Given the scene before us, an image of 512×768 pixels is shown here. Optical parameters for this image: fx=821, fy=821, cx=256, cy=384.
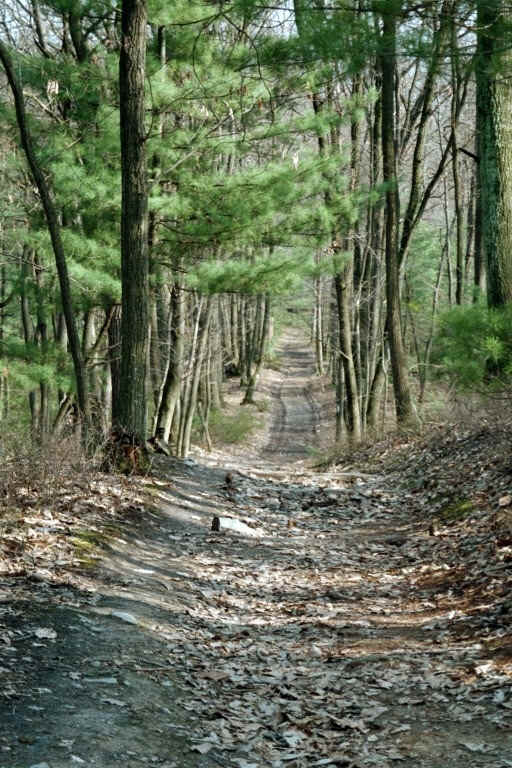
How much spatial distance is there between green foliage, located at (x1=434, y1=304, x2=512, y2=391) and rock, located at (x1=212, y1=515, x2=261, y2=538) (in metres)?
3.17

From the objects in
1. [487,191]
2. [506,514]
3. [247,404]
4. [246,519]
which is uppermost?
[487,191]

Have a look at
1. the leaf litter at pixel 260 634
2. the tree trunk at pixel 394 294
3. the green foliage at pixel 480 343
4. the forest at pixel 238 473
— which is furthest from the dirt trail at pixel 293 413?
the leaf litter at pixel 260 634

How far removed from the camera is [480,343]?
929cm

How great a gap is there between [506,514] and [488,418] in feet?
12.8

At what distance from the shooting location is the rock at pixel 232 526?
8.95m

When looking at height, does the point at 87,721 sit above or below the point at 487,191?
below

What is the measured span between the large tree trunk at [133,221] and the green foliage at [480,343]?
361cm

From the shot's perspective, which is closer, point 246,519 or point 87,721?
point 87,721

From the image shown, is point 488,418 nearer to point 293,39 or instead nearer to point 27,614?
point 293,39

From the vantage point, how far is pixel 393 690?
15.4 ft

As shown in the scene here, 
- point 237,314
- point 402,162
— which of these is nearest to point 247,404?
point 237,314

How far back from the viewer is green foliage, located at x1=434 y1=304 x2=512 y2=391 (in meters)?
9.16

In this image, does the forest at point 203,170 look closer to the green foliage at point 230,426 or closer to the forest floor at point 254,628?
the forest floor at point 254,628

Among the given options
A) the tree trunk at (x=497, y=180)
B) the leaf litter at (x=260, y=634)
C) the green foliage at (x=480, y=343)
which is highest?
the tree trunk at (x=497, y=180)
